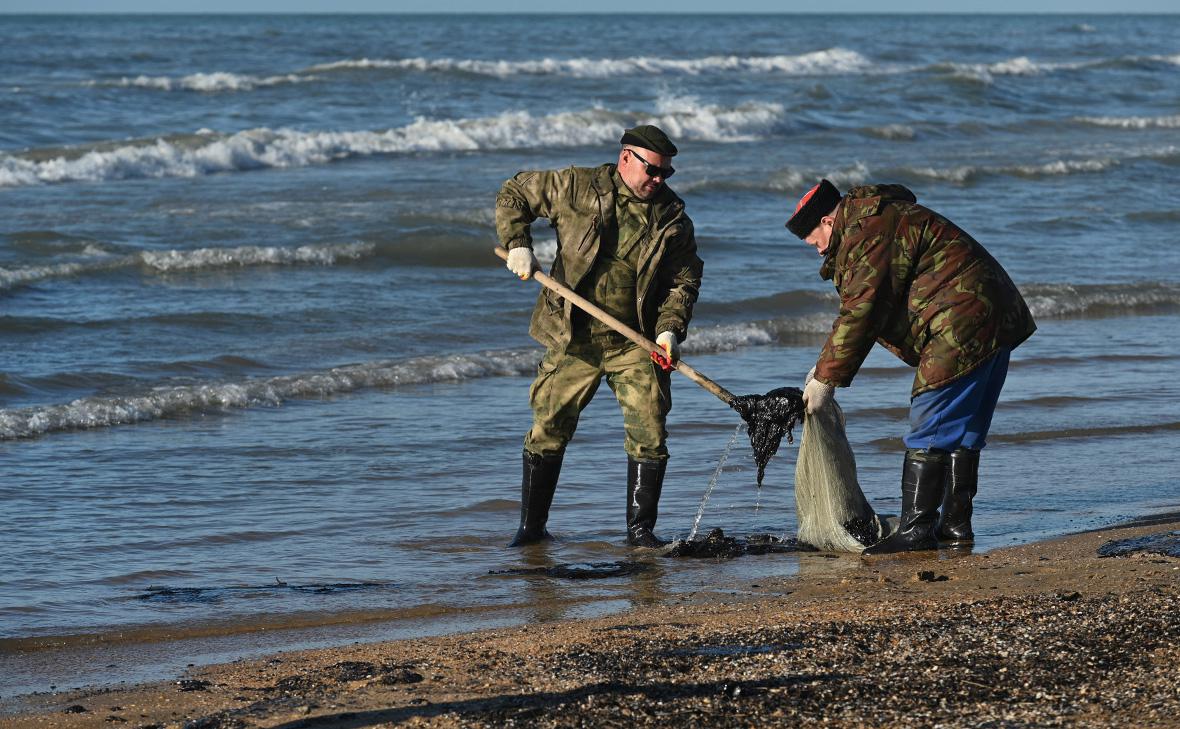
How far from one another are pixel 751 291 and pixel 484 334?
2501 mm

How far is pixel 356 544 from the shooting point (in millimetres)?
6469

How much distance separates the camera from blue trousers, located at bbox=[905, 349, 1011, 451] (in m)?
5.91

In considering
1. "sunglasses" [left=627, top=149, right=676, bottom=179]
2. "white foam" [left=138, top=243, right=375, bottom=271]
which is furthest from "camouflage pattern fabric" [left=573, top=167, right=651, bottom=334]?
"white foam" [left=138, top=243, right=375, bottom=271]

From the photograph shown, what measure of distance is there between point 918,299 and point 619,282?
3.75 ft

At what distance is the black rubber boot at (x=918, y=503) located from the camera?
6.10 metres

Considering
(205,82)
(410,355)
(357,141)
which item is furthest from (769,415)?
(205,82)

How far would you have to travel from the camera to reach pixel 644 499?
6375mm

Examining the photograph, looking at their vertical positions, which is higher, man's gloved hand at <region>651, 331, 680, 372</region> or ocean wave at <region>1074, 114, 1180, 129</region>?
man's gloved hand at <region>651, 331, 680, 372</region>

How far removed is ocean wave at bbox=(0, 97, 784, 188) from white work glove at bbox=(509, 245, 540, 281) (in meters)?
14.2

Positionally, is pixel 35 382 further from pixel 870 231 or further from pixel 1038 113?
pixel 1038 113

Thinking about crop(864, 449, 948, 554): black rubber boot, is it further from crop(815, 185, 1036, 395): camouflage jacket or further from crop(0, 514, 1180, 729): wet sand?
crop(0, 514, 1180, 729): wet sand

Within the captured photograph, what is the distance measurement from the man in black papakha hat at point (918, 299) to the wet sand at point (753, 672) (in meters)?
0.85

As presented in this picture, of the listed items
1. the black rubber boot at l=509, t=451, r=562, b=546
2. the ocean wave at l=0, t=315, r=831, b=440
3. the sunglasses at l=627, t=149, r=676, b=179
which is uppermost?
the sunglasses at l=627, t=149, r=676, b=179

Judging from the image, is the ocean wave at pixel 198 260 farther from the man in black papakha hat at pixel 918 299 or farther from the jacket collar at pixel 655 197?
the man in black papakha hat at pixel 918 299
